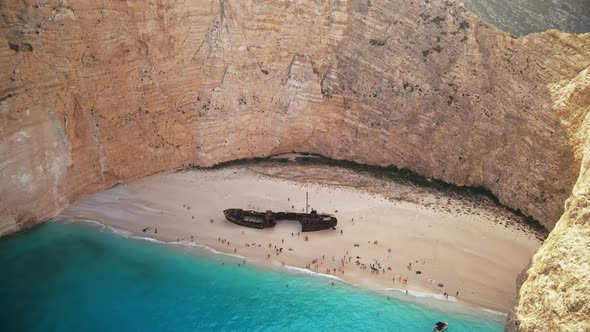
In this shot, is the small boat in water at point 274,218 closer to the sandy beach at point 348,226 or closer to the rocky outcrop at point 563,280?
the sandy beach at point 348,226

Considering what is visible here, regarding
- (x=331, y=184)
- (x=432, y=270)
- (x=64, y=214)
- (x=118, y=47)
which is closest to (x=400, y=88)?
(x=331, y=184)

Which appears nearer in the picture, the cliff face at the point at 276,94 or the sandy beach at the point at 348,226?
the sandy beach at the point at 348,226

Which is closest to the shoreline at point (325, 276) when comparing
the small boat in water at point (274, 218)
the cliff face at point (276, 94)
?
the small boat in water at point (274, 218)

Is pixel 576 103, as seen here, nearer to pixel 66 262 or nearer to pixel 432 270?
pixel 432 270

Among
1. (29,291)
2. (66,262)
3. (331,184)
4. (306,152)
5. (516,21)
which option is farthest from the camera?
(306,152)

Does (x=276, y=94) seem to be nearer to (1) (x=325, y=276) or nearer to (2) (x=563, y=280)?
(1) (x=325, y=276)

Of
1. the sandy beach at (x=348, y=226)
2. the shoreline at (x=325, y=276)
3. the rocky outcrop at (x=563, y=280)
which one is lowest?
the shoreline at (x=325, y=276)
